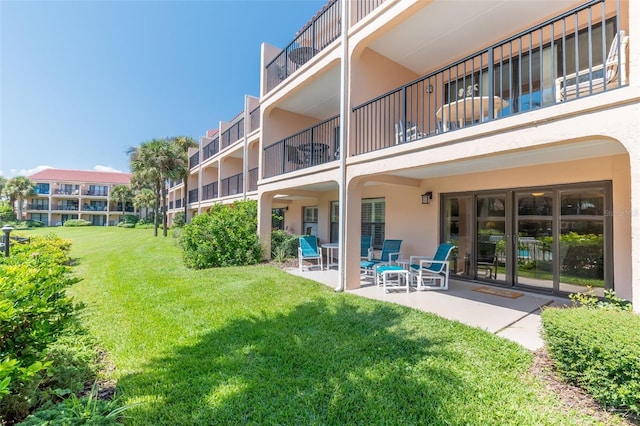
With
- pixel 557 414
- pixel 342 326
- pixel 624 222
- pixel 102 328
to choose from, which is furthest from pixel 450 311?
pixel 102 328

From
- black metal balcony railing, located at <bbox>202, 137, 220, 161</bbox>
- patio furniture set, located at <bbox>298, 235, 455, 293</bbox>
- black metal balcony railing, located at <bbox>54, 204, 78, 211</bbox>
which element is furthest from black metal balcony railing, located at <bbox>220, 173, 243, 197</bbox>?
black metal balcony railing, located at <bbox>54, 204, 78, 211</bbox>

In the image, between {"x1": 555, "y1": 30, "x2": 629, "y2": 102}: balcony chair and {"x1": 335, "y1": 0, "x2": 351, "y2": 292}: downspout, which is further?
{"x1": 335, "y1": 0, "x2": 351, "y2": 292}: downspout

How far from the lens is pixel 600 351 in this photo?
9.23ft

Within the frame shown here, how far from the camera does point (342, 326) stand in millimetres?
4930

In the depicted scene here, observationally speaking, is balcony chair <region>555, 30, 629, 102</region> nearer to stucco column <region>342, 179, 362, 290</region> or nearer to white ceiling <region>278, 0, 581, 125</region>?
white ceiling <region>278, 0, 581, 125</region>

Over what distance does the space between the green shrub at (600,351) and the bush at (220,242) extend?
9.67 m

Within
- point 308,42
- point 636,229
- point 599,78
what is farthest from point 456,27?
point 636,229

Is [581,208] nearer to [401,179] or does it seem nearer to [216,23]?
[401,179]

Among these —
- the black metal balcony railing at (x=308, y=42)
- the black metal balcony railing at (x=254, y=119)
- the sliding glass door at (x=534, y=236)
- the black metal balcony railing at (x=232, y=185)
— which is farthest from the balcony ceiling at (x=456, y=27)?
the black metal balcony railing at (x=232, y=185)

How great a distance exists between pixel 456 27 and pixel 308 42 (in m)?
5.63

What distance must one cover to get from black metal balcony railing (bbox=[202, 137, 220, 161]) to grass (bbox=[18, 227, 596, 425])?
706 inches

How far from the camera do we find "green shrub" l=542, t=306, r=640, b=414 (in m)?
2.62

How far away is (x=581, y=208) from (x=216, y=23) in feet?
51.5

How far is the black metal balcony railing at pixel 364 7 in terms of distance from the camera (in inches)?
290
